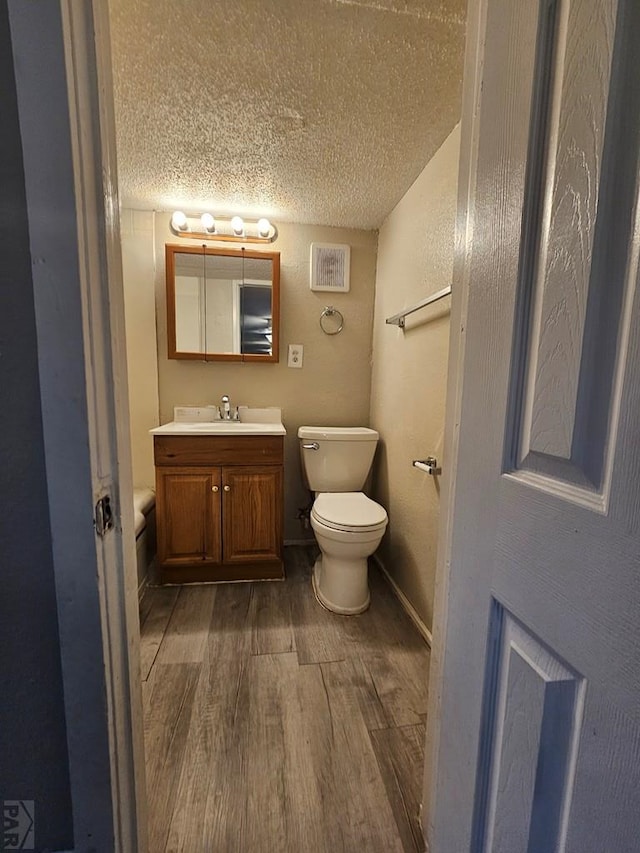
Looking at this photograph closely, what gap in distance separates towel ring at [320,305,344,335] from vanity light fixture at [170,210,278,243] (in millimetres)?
542

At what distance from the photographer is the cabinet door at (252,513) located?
1853 millimetres

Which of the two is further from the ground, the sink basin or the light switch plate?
the light switch plate

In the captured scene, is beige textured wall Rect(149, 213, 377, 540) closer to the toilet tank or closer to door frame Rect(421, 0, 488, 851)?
the toilet tank

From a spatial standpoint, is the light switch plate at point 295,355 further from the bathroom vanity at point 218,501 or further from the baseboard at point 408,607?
the baseboard at point 408,607

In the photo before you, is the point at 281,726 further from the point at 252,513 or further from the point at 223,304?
the point at 223,304

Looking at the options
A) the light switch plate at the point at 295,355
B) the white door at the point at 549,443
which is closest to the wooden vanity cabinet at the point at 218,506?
the light switch plate at the point at 295,355

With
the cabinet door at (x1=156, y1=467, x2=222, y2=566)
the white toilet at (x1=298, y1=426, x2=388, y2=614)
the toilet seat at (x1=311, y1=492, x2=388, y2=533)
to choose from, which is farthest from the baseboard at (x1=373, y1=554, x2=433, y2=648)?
the cabinet door at (x1=156, y1=467, x2=222, y2=566)

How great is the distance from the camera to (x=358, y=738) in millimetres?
1073

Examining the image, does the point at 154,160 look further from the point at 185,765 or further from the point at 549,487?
the point at 185,765

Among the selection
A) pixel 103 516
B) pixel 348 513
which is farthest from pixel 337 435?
pixel 103 516

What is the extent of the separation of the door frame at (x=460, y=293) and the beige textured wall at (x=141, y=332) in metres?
1.90

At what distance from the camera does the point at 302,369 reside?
7.43ft

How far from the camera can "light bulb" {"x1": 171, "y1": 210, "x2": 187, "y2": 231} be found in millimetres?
2005

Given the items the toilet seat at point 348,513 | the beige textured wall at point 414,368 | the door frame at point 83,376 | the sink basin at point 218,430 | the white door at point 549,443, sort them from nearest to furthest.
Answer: the white door at point 549,443
the door frame at point 83,376
the beige textured wall at point 414,368
the toilet seat at point 348,513
the sink basin at point 218,430
